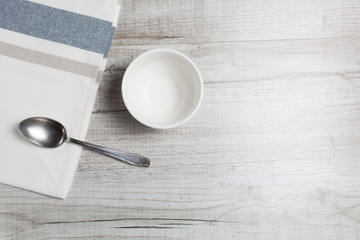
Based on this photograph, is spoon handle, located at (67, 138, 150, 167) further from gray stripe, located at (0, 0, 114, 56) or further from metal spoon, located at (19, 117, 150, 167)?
gray stripe, located at (0, 0, 114, 56)

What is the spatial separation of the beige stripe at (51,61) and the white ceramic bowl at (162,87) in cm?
7

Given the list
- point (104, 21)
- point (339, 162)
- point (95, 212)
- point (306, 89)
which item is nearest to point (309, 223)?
point (339, 162)

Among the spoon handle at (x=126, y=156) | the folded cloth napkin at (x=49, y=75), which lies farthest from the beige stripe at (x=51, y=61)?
the spoon handle at (x=126, y=156)

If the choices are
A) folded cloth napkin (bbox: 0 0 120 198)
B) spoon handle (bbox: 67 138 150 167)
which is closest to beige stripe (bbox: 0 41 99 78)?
folded cloth napkin (bbox: 0 0 120 198)

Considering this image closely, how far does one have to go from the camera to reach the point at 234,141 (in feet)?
2.27

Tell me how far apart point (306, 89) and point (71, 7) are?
0.46 meters

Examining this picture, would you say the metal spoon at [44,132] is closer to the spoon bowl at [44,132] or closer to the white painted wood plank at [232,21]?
the spoon bowl at [44,132]

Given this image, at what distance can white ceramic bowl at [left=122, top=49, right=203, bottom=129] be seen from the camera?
646mm

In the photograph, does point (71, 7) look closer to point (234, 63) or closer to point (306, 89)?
point (234, 63)

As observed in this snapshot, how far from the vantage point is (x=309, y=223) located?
69 cm

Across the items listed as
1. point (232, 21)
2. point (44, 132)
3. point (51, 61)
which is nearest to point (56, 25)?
point (51, 61)

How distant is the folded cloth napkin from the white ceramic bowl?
7cm

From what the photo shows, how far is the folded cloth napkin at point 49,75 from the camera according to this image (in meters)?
0.65

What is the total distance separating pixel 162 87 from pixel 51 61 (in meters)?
0.20
